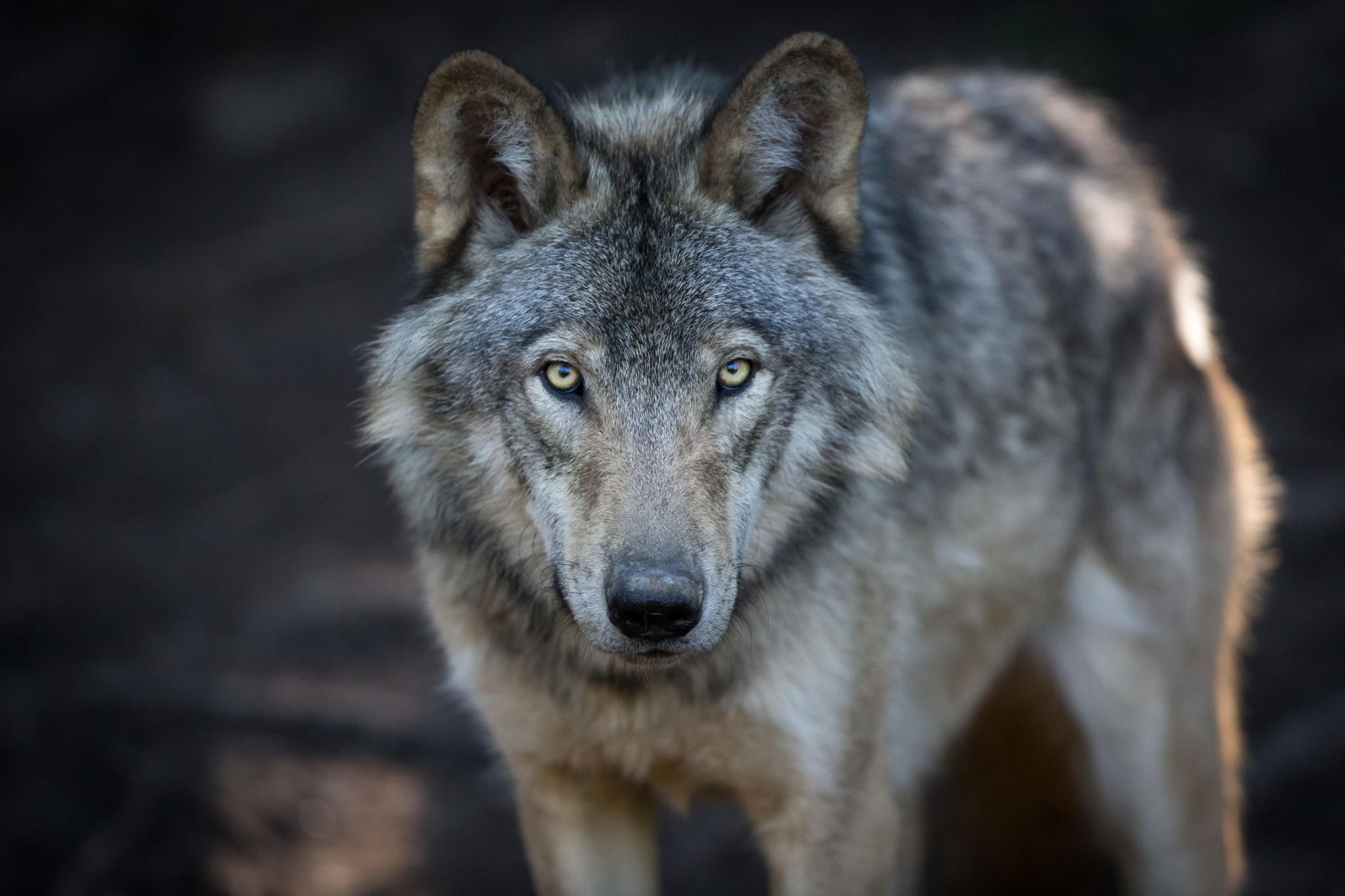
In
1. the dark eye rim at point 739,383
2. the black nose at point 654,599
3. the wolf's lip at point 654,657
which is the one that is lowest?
the wolf's lip at point 654,657

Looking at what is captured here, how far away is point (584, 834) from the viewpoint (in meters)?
3.24

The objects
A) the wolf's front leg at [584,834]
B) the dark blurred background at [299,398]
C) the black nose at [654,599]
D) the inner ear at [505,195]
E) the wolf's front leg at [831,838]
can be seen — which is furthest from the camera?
the dark blurred background at [299,398]

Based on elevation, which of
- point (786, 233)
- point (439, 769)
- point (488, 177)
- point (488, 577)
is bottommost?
point (439, 769)

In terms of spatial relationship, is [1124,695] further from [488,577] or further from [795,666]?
[488,577]

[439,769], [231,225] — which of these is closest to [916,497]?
[439,769]

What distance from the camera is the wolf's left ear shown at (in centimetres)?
260

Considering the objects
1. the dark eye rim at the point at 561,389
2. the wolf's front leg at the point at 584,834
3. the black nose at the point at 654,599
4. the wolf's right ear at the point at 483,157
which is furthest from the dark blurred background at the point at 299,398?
the black nose at the point at 654,599

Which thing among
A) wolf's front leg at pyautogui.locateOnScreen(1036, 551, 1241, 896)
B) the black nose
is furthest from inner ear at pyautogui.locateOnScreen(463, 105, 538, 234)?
wolf's front leg at pyautogui.locateOnScreen(1036, 551, 1241, 896)

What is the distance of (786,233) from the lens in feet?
9.21

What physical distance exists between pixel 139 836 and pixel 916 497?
3.19 metres

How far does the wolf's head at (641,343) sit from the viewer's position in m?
2.46

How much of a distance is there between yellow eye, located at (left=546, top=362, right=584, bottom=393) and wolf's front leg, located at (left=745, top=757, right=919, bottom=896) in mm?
1146

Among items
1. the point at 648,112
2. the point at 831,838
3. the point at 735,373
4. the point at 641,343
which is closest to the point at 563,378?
the point at 641,343

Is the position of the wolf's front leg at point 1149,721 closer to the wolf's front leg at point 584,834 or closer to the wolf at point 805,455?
the wolf at point 805,455
